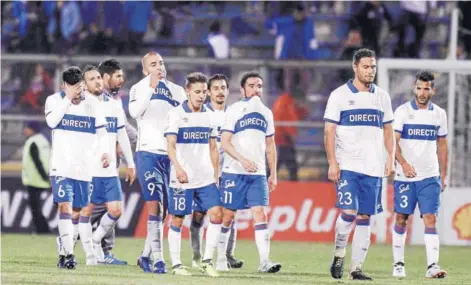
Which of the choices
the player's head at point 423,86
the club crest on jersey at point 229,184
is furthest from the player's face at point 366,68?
Result: the club crest on jersey at point 229,184

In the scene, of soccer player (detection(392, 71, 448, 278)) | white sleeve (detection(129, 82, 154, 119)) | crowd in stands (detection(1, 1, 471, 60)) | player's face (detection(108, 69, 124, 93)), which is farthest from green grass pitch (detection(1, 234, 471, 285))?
crowd in stands (detection(1, 1, 471, 60))

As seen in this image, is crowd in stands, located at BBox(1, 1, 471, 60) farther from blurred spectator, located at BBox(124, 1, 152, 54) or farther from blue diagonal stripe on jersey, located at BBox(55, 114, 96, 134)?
blue diagonal stripe on jersey, located at BBox(55, 114, 96, 134)

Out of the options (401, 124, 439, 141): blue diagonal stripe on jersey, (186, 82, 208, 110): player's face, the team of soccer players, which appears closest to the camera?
the team of soccer players

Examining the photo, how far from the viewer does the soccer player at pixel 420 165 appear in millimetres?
14430

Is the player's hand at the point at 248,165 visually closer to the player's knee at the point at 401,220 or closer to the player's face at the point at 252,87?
the player's face at the point at 252,87

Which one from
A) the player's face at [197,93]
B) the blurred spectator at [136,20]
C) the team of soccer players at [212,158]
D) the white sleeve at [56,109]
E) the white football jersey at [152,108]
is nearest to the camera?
the team of soccer players at [212,158]

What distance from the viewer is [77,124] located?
13969 mm

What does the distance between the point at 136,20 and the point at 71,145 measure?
11.0 meters

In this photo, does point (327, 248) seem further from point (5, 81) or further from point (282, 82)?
point (5, 81)

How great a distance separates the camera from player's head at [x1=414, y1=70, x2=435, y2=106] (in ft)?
47.4

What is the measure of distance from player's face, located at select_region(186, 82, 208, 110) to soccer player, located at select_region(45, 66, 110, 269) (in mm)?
1233

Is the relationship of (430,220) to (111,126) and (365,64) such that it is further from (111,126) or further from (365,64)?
(111,126)

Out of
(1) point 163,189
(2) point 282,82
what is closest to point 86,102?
(1) point 163,189

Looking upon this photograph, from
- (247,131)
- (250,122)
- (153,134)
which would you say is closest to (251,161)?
(247,131)
